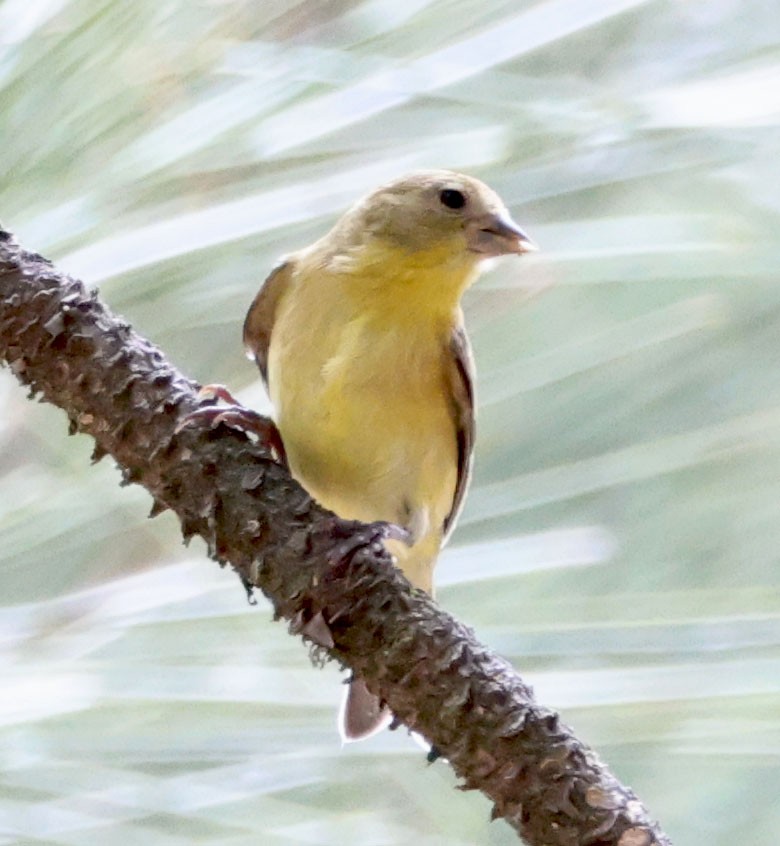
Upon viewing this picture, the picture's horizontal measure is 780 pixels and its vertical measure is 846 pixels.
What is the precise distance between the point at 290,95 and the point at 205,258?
0.51 feet

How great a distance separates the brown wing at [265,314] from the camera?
5.02 feet

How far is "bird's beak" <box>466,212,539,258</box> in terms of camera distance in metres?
1.42

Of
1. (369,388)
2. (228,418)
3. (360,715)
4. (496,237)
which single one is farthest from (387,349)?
(360,715)

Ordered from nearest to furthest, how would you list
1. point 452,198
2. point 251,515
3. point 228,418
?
point 251,515
point 228,418
point 452,198

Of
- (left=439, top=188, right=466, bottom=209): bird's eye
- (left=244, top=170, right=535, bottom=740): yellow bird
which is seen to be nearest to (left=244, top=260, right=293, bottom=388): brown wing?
(left=244, top=170, right=535, bottom=740): yellow bird

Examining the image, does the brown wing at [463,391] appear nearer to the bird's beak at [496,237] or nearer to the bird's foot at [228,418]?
the bird's beak at [496,237]

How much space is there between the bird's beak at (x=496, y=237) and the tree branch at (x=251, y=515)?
470 millimetres

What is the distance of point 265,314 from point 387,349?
0.72ft

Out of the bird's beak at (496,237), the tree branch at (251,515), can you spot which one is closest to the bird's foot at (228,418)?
the tree branch at (251,515)

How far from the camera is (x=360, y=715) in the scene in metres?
1.27

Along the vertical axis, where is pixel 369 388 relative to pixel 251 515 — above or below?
above

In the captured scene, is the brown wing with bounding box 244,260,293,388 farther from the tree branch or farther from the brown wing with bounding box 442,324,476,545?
the tree branch

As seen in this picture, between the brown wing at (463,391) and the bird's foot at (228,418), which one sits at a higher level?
the brown wing at (463,391)

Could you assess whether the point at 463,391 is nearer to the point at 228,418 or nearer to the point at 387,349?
the point at 387,349
